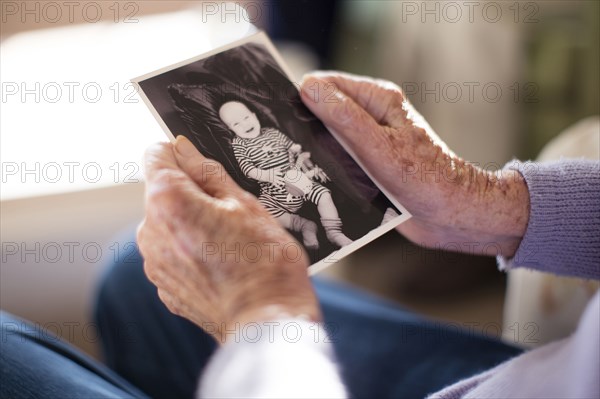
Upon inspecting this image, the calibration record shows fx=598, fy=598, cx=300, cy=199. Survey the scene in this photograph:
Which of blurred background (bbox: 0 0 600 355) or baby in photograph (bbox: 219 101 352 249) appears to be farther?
blurred background (bbox: 0 0 600 355)

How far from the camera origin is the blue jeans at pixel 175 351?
66 cm

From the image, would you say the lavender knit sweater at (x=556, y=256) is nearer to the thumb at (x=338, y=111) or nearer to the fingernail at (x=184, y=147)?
the thumb at (x=338, y=111)

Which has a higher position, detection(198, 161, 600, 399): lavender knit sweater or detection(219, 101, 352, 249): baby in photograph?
detection(219, 101, 352, 249): baby in photograph

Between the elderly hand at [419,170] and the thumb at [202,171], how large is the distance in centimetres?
16

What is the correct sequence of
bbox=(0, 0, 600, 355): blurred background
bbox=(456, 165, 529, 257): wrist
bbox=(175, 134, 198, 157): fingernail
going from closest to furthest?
bbox=(175, 134, 198, 157): fingernail
bbox=(456, 165, 529, 257): wrist
bbox=(0, 0, 600, 355): blurred background

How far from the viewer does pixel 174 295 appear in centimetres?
55

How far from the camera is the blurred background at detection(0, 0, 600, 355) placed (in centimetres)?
86

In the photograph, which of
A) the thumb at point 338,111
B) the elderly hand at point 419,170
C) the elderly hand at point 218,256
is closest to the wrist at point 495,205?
the elderly hand at point 419,170

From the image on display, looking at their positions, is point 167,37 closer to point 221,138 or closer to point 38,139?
point 38,139

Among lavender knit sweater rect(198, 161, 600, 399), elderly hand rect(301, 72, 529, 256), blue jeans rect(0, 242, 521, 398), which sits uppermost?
elderly hand rect(301, 72, 529, 256)

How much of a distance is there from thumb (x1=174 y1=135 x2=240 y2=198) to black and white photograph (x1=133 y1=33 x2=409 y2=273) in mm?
14

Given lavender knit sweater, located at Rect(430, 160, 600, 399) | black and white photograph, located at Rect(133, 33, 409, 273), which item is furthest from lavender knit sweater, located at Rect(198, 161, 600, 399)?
black and white photograph, located at Rect(133, 33, 409, 273)

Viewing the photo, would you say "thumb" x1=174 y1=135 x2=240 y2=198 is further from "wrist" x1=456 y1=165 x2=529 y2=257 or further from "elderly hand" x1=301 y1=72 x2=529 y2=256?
"wrist" x1=456 y1=165 x2=529 y2=257

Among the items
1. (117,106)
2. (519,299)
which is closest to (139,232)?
(117,106)
